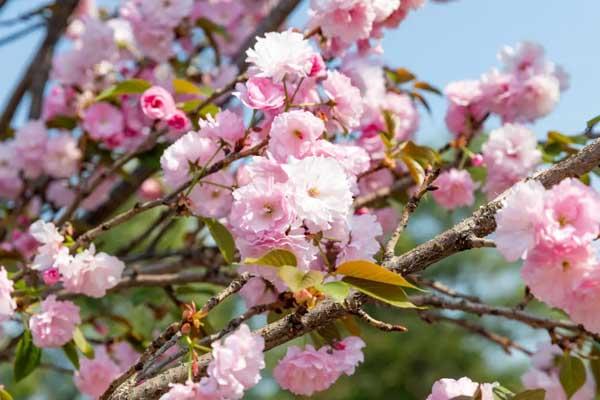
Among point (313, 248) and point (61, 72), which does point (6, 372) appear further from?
point (313, 248)

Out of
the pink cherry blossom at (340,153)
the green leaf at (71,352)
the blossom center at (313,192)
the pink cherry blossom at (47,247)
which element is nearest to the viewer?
the blossom center at (313,192)

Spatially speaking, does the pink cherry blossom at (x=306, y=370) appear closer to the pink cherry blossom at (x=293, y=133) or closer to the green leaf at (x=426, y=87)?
the pink cherry blossom at (x=293, y=133)

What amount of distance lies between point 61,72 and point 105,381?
Result: 96cm

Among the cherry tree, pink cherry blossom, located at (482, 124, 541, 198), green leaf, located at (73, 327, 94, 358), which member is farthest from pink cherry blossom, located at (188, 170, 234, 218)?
pink cherry blossom, located at (482, 124, 541, 198)

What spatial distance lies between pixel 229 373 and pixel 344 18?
829mm

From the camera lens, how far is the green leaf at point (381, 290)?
1018mm

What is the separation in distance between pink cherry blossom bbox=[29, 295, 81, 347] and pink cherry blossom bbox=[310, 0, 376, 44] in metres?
0.69

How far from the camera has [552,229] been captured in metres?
0.91

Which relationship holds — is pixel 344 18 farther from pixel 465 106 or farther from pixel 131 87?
pixel 465 106

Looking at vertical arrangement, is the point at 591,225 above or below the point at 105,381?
above

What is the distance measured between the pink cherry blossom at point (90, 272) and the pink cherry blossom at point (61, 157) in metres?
0.95

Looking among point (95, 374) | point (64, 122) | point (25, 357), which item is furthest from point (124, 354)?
point (64, 122)

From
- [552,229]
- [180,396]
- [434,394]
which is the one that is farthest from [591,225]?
[180,396]

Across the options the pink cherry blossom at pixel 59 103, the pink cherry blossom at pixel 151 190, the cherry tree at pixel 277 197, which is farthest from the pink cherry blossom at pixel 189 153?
the pink cherry blossom at pixel 151 190
